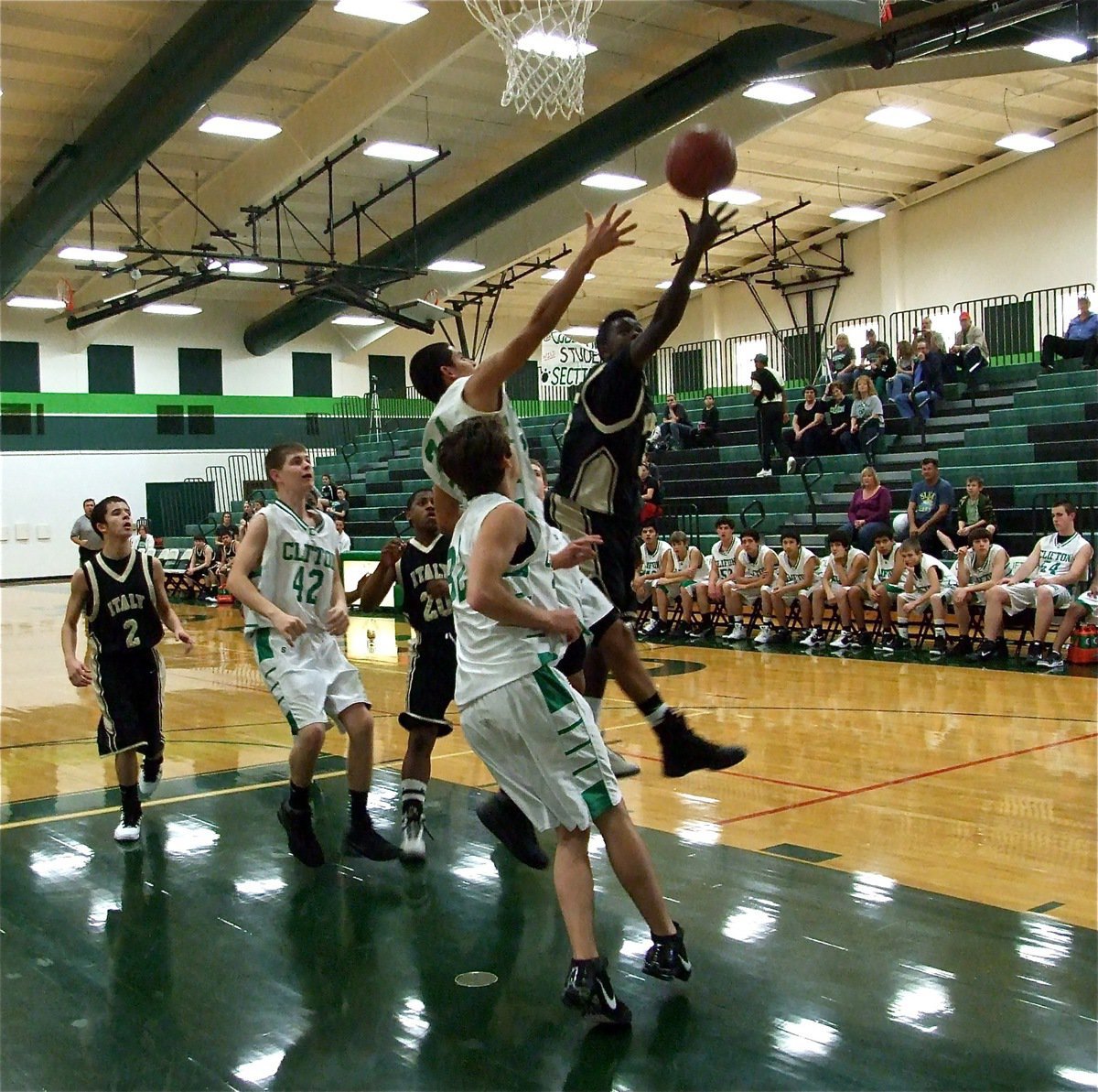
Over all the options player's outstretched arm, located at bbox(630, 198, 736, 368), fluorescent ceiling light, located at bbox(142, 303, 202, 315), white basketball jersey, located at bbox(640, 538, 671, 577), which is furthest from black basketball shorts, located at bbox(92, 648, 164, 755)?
fluorescent ceiling light, located at bbox(142, 303, 202, 315)

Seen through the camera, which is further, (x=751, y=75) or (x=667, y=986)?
(x=751, y=75)

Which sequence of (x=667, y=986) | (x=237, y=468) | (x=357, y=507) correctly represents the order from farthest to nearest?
(x=237, y=468), (x=357, y=507), (x=667, y=986)

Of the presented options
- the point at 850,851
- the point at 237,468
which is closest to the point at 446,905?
the point at 850,851

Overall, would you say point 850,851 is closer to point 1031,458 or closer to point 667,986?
point 667,986

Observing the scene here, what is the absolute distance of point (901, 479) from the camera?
12.7 metres

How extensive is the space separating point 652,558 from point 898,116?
9351mm

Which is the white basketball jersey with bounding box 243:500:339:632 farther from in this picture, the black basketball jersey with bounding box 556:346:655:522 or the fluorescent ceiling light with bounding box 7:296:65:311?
the fluorescent ceiling light with bounding box 7:296:65:311

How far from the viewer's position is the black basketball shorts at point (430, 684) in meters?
4.66

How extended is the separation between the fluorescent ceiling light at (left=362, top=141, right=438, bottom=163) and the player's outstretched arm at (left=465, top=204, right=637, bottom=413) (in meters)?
13.8

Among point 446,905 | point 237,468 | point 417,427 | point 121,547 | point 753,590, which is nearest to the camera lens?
point 446,905

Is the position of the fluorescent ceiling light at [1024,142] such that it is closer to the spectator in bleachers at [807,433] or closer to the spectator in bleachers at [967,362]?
the spectator in bleachers at [967,362]

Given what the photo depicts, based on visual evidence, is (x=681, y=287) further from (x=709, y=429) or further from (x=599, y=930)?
(x=709, y=429)

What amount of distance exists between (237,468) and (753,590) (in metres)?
16.7

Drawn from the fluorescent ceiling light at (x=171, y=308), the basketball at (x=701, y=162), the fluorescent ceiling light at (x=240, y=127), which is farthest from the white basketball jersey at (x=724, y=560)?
the fluorescent ceiling light at (x=171, y=308)
